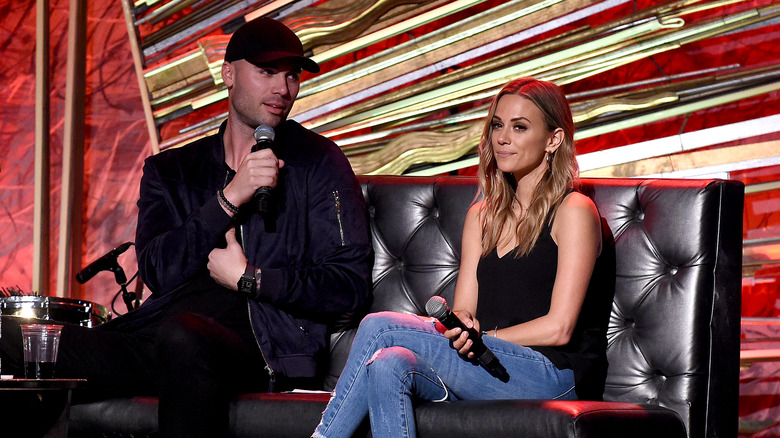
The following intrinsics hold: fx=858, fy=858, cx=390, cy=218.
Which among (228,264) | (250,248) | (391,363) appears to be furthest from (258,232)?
(391,363)

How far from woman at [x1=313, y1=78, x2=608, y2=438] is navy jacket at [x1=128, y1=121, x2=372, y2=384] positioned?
35 centimetres

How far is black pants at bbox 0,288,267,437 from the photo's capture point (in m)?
1.97

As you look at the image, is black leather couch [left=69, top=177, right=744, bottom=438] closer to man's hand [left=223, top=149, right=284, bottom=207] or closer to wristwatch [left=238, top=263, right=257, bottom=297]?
wristwatch [left=238, top=263, right=257, bottom=297]

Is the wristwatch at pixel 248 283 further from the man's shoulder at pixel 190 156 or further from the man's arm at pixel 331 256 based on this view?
the man's shoulder at pixel 190 156

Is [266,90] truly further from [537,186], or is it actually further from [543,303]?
[543,303]

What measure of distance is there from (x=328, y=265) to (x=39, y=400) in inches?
32.2

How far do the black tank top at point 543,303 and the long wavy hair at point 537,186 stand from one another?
0.14 feet

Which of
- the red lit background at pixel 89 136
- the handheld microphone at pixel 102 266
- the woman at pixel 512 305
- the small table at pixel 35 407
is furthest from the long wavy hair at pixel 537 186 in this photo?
the red lit background at pixel 89 136

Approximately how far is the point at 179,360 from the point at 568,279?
0.93 meters

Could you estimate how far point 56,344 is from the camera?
6.59 feet

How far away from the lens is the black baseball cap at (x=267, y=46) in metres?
2.49

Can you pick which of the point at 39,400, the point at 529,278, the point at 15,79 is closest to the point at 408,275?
the point at 529,278

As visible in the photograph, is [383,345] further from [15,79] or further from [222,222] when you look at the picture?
[15,79]

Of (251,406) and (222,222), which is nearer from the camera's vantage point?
(251,406)
